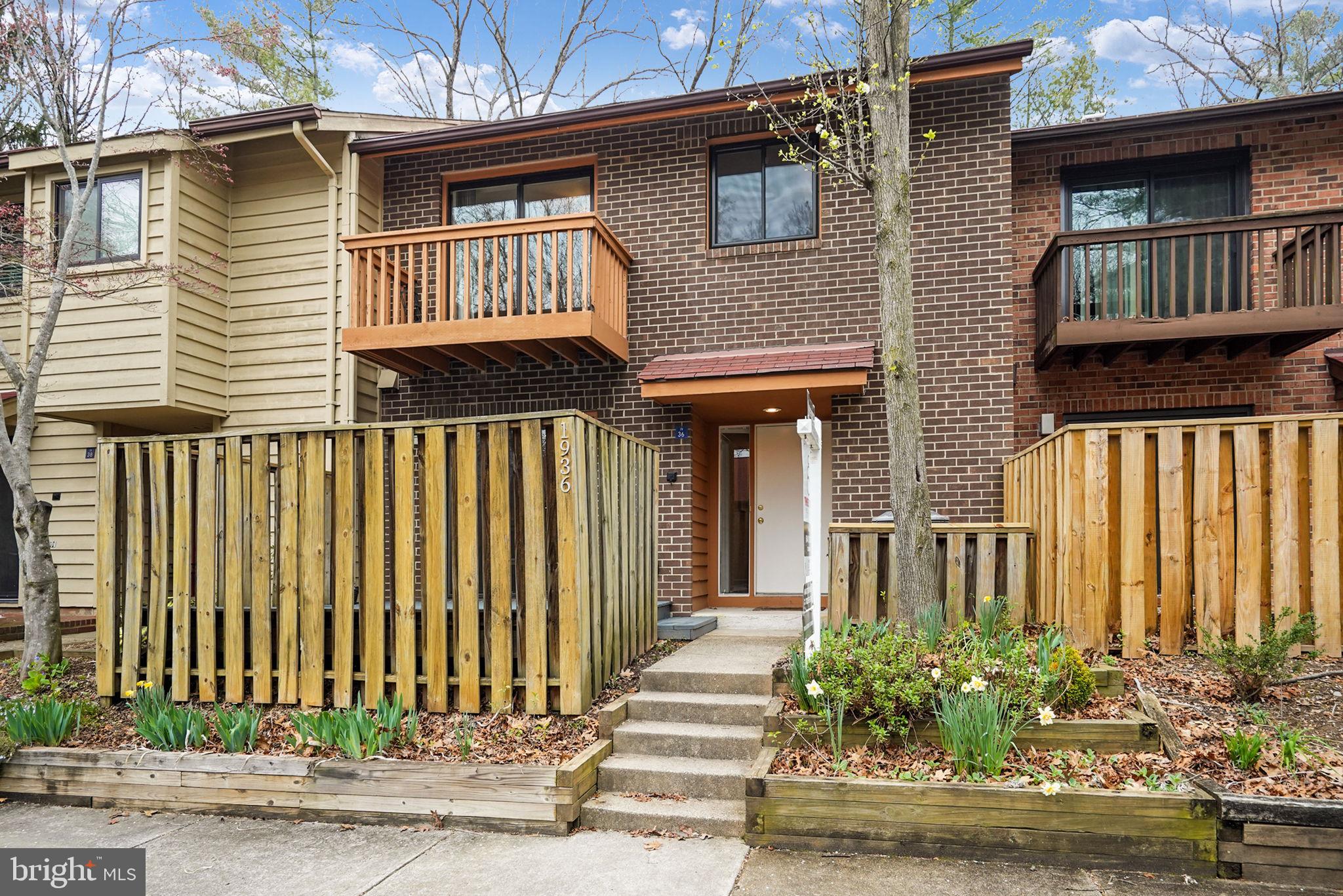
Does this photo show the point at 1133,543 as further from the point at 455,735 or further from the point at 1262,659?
the point at 455,735

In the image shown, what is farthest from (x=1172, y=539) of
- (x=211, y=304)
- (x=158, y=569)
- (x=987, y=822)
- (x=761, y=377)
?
(x=211, y=304)

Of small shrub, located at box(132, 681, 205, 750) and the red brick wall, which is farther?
the red brick wall

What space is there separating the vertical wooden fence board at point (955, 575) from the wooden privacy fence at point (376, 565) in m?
2.36

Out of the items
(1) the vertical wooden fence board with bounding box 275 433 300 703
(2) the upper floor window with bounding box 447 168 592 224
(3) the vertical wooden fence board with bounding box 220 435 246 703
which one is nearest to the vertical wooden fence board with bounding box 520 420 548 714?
(1) the vertical wooden fence board with bounding box 275 433 300 703

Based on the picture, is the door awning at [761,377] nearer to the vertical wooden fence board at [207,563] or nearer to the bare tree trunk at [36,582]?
the vertical wooden fence board at [207,563]

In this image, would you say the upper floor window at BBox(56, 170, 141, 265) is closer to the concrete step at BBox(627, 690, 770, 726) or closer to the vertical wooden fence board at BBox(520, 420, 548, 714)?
the vertical wooden fence board at BBox(520, 420, 548, 714)

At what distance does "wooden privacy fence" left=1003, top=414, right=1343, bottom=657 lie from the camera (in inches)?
213

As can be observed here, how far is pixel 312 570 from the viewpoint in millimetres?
5961

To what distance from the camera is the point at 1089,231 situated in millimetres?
8406

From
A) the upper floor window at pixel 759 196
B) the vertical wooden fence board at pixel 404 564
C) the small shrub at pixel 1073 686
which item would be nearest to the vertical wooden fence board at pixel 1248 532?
the small shrub at pixel 1073 686

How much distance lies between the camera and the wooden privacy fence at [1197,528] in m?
5.41

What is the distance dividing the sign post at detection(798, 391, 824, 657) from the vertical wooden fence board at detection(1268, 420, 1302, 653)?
2928mm

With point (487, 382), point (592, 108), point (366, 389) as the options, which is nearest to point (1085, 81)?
point (592, 108)

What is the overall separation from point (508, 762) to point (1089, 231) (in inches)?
289
